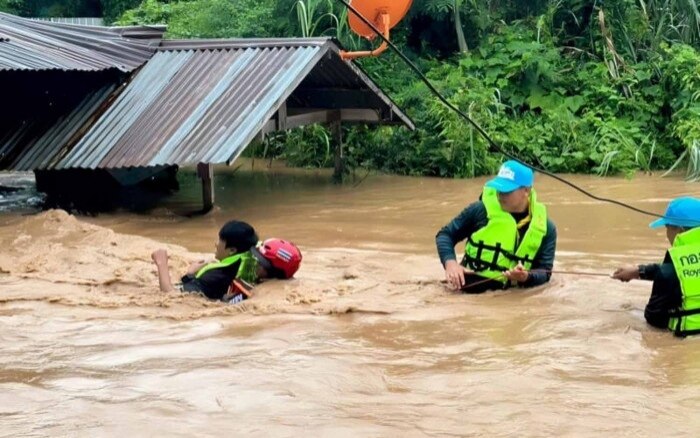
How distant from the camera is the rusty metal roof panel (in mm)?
11508

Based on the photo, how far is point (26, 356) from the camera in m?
5.79

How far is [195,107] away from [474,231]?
604 centimetres

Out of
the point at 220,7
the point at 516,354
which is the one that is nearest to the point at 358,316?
the point at 516,354

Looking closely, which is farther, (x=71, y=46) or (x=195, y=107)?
(x=71, y=46)

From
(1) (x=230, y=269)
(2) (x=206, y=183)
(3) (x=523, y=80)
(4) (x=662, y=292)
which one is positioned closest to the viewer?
(4) (x=662, y=292)

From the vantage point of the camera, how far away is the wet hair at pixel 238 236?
690 centimetres

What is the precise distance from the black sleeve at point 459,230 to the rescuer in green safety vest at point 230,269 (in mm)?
1301

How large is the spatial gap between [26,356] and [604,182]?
34.9 feet

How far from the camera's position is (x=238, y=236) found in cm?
692

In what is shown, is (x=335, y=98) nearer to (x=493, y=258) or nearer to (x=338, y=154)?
(x=338, y=154)

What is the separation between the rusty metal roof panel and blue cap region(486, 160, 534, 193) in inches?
193

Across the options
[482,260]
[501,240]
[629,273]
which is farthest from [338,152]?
[629,273]

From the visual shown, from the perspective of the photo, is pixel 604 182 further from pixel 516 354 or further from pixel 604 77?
pixel 516 354

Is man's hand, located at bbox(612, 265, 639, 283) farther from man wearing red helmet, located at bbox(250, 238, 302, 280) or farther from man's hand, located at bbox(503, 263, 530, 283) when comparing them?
man wearing red helmet, located at bbox(250, 238, 302, 280)
